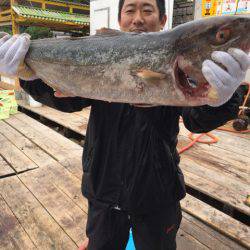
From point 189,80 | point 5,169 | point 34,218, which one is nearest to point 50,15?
point 5,169

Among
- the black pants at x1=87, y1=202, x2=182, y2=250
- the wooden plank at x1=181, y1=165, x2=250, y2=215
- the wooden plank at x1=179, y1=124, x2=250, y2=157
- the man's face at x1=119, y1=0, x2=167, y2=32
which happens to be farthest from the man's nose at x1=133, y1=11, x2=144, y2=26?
the wooden plank at x1=179, y1=124, x2=250, y2=157

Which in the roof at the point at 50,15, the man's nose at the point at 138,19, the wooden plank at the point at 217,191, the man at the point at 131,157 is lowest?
the wooden plank at the point at 217,191

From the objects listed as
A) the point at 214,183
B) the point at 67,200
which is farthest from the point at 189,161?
the point at 67,200

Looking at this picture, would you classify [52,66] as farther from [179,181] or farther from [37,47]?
[179,181]

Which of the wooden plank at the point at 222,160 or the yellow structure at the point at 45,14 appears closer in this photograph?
the wooden plank at the point at 222,160

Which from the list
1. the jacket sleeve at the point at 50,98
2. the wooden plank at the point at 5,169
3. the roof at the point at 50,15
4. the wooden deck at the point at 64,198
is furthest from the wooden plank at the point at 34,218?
the roof at the point at 50,15

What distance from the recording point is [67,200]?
390 cm

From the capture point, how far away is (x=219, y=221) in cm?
343

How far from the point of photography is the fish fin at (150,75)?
1643mm

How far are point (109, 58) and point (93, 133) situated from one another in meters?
0.64

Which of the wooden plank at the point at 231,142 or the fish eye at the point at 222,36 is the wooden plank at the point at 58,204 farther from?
the wooden plank at the point at 231,142

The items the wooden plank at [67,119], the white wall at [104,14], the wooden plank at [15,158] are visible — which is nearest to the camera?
the wooden plank at [15,158]

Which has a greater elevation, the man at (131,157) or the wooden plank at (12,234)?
the man at (131,157)

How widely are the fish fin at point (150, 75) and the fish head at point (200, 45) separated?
0.08m
